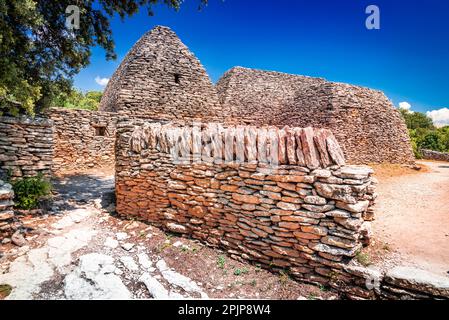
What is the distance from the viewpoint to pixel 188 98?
13211mm

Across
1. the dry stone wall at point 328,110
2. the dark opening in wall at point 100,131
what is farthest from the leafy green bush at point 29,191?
the dry stone wall at point 328,110

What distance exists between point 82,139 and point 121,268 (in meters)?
9.54

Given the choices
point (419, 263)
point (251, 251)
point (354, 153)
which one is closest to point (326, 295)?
point (251, 251)

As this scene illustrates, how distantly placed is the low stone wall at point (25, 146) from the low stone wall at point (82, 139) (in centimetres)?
468

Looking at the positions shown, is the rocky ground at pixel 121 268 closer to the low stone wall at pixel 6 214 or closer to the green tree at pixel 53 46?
the low stone wall at pixel 6 214

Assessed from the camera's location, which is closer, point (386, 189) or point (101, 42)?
point (101, 42)

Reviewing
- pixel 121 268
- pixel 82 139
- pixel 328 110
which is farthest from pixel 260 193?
pixel 328 110

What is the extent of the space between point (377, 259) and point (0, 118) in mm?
8829

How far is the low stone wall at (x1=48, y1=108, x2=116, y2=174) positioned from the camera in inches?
437

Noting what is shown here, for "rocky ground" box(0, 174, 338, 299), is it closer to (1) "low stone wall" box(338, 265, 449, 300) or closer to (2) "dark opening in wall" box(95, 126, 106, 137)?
(1) "low stone wall" box(338, 265, 449, 300)

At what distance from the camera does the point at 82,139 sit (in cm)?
1162

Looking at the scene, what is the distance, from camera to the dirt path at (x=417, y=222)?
477 centimetres
